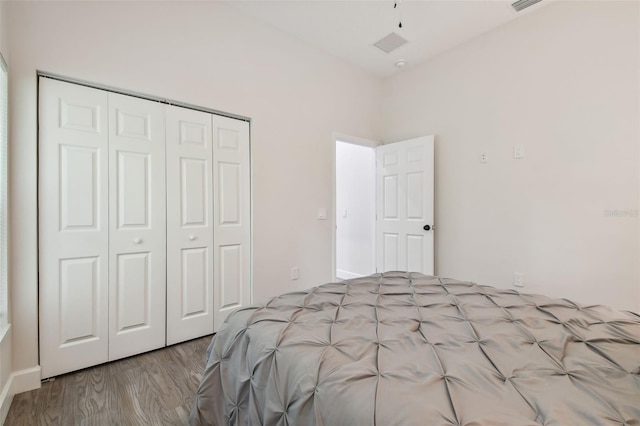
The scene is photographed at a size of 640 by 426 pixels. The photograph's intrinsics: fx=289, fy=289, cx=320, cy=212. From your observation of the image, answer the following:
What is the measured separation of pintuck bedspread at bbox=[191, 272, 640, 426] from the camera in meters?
0.70

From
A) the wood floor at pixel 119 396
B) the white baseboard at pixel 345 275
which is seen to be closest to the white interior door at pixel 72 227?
the wood floor at pixel 119 396

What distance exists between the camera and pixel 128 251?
7.14ft

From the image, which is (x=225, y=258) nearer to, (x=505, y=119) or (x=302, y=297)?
(x=302, y=297)

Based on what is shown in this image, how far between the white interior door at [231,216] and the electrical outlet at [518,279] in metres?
2.64

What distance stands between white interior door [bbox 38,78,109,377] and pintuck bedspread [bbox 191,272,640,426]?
4.28ft

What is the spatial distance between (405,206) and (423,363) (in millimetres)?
2880

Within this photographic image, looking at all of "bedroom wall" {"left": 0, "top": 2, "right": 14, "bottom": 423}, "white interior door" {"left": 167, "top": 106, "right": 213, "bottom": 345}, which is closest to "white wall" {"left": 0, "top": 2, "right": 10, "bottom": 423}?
"bedroom wall" {"left": 0, "top": 2, "right": 14, "bottom": 423}

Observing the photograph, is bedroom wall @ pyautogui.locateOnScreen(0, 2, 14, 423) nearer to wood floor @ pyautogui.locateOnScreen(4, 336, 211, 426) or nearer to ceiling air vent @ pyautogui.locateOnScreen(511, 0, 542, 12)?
wood floor @ pyautogui.locateOnScreen(4, 336, 211, 426)

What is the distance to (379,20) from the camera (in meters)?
2.86

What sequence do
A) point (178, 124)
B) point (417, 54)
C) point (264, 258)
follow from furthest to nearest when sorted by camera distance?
point (417, 54) < point (264, 258) < point (178, 124)

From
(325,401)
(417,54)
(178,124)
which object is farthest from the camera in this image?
(417,54)

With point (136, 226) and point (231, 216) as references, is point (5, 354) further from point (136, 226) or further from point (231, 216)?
point (231, 216)

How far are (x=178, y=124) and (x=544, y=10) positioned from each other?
3.47m

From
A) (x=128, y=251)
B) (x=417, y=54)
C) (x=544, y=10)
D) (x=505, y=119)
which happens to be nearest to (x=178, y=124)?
(x=128, y=251)
